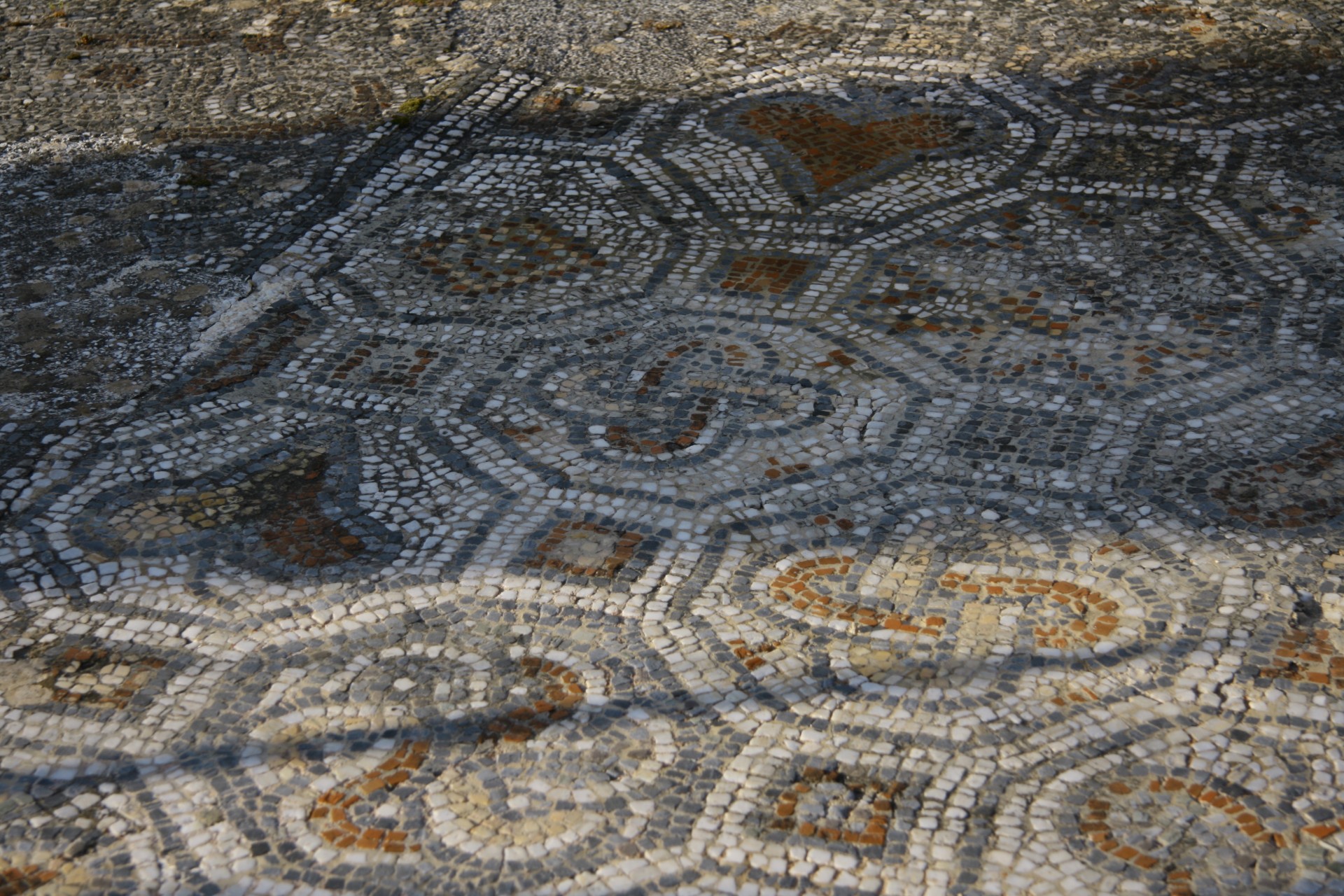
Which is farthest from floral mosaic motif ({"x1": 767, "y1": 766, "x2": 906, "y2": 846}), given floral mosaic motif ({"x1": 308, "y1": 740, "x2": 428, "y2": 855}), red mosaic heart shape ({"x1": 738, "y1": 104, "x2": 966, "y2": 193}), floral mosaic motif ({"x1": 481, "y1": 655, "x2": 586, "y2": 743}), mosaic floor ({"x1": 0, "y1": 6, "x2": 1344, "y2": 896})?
red mosaic heart shape ({"x1": 738, "y1": 104, "x2": 966, "y2": 193})

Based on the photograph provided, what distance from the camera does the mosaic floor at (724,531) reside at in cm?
336

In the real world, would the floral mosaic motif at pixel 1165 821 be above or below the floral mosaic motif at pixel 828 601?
below

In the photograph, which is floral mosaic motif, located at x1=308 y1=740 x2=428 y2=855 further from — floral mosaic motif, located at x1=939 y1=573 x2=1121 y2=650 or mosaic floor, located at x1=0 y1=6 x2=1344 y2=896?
floral mosaic motif, located at x1=939 y1=573 x2=1121 y2=650

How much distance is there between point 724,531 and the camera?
437 cm

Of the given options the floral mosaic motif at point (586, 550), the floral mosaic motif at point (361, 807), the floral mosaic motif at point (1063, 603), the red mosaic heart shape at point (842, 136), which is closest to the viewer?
the floral mosaic motif at point (361, 807)

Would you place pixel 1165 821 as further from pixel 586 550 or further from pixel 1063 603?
pixel 586 550

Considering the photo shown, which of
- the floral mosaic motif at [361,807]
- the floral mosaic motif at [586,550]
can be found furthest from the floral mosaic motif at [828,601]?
the floral mosaic motif at [361,807]

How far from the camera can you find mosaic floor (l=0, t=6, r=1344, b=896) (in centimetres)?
336

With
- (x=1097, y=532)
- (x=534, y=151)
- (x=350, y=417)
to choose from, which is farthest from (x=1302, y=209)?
(x=350, y=417)

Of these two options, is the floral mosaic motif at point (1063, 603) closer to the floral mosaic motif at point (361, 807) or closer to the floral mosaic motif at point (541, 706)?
the floral mosaic motif at point (541, 706)

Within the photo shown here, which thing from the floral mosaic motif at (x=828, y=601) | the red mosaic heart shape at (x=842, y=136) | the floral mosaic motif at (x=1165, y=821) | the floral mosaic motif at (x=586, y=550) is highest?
the red mosaic heart shape at (x=842, y=136)

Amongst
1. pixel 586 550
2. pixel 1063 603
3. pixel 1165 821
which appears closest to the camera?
pixel 1165 821

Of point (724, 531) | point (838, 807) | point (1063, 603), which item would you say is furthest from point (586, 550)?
point (1063, 603)

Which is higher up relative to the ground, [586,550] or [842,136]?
[842,136]
